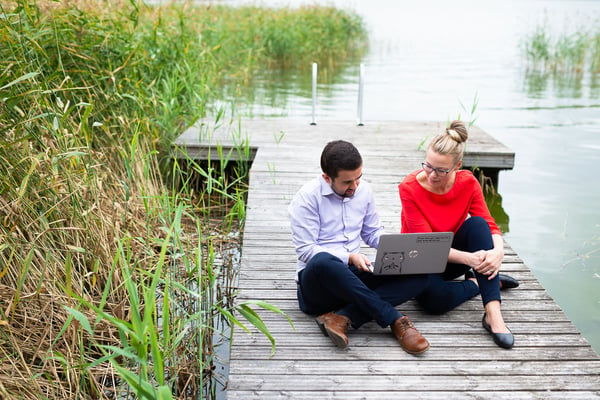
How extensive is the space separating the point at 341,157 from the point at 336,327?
2.30 ft

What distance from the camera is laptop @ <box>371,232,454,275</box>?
8.71ft

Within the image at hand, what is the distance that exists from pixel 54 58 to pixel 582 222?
175 inches

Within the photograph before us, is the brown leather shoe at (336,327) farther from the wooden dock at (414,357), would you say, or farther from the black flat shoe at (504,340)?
the black flat shoe at (504,340)

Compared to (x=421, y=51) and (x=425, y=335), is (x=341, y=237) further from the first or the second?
(x=421, y=51)

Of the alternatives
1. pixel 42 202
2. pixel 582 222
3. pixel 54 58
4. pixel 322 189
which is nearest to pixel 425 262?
pixel 322 189

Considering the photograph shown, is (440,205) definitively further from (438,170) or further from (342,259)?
(342,259)

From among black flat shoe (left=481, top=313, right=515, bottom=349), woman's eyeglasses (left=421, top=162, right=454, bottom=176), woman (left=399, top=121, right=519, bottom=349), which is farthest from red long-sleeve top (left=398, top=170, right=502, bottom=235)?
black flat shoe (left=481, top=313, right=515, bottom=349)

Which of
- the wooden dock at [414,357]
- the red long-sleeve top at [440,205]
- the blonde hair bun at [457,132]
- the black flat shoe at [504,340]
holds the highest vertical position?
the blonde hair bun at [457,132]

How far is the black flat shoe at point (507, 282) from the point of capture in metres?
3.19

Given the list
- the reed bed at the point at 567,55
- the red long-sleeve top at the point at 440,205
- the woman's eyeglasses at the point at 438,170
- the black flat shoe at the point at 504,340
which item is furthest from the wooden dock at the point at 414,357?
the reed bed at the point at 567,55

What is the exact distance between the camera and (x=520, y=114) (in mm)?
9938

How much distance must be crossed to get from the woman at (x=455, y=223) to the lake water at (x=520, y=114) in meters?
1.19

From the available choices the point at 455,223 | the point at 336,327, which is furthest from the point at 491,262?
the point at 336,327

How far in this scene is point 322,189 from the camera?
2801mm
